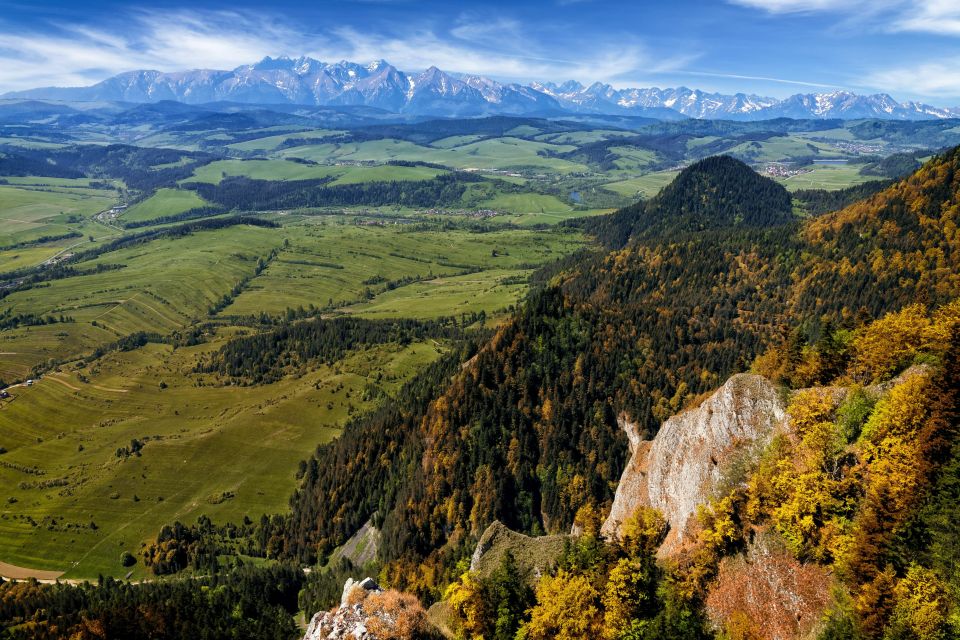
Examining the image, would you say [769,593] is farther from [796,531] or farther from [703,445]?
[703,445]

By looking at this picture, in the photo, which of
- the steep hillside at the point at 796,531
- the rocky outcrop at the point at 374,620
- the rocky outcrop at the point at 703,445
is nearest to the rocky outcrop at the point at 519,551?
the steep hillside at the point at 796,531

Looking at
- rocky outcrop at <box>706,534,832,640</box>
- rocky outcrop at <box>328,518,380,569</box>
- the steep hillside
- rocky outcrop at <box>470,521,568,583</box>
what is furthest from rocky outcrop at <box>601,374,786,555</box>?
rocky outcrop at <box>328,518,380,569</box>

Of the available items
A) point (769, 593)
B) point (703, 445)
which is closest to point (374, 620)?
point (769, 593)

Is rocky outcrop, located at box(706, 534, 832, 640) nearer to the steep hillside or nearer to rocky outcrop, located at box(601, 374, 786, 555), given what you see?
the steep hillside

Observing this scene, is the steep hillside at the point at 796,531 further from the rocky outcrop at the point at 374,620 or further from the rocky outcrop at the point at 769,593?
the rocky outcrop at the point at 374,620

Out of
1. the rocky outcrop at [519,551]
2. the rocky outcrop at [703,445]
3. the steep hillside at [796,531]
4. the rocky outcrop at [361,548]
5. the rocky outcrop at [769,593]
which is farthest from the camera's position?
the rocky outcrop at [361,548]

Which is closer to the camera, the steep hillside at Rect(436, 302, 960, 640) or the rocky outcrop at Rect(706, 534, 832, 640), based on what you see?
the steep hillside at Rect(436, 302, 960, 640)

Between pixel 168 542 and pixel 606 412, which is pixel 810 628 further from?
pixel 168 542
